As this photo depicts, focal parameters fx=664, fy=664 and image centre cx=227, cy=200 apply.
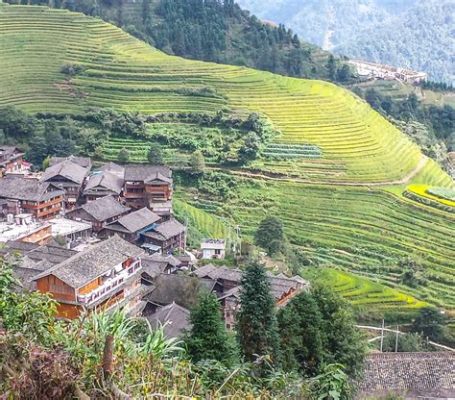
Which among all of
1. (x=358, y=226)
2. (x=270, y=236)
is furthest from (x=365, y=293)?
(x=358, y=226)

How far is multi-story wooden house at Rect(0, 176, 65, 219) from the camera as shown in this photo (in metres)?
19.8

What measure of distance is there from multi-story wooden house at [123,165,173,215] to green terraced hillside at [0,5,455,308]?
157 cm

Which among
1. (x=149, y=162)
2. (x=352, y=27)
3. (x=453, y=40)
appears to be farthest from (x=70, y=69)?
(x=352, y=27)

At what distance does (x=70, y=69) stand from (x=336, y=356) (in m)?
25.0

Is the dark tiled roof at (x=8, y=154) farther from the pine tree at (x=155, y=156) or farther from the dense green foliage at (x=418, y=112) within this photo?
the dense green foliage at (x=418, y=112)

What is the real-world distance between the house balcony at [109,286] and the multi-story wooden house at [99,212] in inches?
225

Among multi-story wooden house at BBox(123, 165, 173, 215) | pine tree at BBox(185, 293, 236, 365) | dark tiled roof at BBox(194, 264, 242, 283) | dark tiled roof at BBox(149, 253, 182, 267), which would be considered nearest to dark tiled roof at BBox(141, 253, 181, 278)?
dark tiled roof at BBox(149, 253, 182, 267)

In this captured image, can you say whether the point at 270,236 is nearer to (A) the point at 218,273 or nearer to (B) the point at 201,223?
(B) the point at 201,223

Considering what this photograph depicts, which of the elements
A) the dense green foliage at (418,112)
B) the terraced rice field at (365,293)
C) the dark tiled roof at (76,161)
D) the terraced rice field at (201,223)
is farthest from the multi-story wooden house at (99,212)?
the dense green foliage at (418,112)

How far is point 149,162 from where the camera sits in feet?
83.4

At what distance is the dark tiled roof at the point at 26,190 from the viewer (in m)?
19.8

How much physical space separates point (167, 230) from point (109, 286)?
6.84 meters

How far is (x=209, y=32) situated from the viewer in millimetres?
44594

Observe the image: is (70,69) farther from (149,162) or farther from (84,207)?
(84,207)
